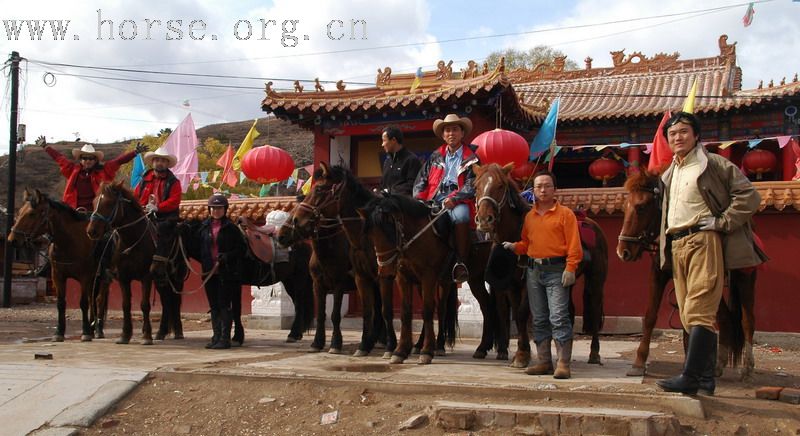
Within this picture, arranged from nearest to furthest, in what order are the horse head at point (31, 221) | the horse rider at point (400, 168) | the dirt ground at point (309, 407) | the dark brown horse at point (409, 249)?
the dirt ground at point (309, 407) < the dark brown horse at point (409, 249) < the horse rider at point (400, 168) < the horse head at point (31, 221)

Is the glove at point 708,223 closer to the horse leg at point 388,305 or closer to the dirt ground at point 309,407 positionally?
the dirt ground at point 309,407

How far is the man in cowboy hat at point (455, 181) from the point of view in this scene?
265 inches

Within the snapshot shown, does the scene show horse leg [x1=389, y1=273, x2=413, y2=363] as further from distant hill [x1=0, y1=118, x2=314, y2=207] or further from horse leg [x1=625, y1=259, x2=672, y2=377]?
distant hill [x1=0, y1=118, x2=314, y2=207]

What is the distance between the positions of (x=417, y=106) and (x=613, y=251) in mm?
4163

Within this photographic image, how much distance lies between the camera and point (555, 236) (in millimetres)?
5762

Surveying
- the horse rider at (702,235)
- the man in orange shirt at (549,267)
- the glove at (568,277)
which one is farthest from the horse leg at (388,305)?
the horse rider at (702,235)

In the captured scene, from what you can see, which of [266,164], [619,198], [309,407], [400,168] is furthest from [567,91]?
[309,407]

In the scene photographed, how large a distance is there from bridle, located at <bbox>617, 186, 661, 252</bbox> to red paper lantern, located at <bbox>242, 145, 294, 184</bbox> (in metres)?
9.32

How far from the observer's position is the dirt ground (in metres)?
4.69

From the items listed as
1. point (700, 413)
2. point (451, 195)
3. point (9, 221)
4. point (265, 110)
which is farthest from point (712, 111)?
point (9, 221)

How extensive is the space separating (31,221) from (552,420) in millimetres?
6910

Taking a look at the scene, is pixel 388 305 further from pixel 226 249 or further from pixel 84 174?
pixel 84 174

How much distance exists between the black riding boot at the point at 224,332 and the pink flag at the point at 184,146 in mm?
11243

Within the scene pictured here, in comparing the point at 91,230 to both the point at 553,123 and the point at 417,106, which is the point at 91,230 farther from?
the point at 553,123
